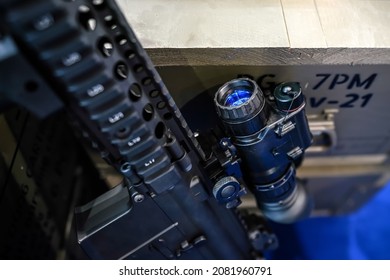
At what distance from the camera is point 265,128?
51 cm

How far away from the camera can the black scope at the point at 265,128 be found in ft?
1.61

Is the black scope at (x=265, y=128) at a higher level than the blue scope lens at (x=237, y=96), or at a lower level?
lower

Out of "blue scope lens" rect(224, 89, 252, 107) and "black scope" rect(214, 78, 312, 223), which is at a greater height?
"blue scope lens" rect(224, 89, 252, 107)

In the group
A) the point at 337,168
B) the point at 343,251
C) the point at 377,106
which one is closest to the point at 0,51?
the point at 377,106

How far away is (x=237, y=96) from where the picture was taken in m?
0.51

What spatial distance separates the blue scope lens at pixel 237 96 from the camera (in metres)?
0.50

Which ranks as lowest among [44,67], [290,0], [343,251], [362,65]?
[343,251]

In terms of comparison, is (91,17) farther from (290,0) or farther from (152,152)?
(290,0)

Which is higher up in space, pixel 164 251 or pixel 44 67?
pixel 44 67

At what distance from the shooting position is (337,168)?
90 cm

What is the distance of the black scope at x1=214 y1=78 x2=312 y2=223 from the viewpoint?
19.3 inches

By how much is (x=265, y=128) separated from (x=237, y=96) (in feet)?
0.17

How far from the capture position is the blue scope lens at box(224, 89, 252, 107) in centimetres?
50
